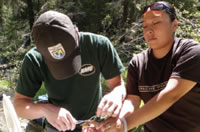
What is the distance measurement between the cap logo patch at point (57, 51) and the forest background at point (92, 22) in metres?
3.19

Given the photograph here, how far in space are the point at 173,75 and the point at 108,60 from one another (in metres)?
0.63

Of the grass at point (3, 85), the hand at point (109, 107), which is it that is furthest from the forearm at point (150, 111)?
the grass at point (3, 85)

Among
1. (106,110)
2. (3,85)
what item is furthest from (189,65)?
(3,85)

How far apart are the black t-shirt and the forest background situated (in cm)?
262

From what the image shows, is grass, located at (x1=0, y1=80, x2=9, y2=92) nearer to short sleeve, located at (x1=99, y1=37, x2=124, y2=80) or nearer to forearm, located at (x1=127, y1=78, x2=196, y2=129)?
short sleeve, located at (x1=99, y1=37, x2=124, y2=80)

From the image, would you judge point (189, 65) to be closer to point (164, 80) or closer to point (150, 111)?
point (164, 80)

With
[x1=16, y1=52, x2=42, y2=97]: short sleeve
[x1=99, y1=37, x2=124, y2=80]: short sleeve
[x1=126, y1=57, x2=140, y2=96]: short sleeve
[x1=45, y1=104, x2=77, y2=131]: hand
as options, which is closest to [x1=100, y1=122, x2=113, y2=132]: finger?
[x1=45, y1=104, x2=77, y2=131]: hand

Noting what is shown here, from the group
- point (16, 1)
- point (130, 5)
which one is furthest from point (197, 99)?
point (16, 1)

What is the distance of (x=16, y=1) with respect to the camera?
1405 cm

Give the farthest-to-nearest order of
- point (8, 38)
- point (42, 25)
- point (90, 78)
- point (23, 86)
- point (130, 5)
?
point (8, 38)
point (130, 5)
point (90, 78)
point (23, 86)
point (42, 25)

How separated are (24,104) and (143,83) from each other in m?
1.02

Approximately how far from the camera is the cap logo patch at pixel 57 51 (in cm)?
142

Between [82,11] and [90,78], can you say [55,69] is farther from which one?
[82,11]

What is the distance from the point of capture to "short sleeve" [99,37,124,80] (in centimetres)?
175
